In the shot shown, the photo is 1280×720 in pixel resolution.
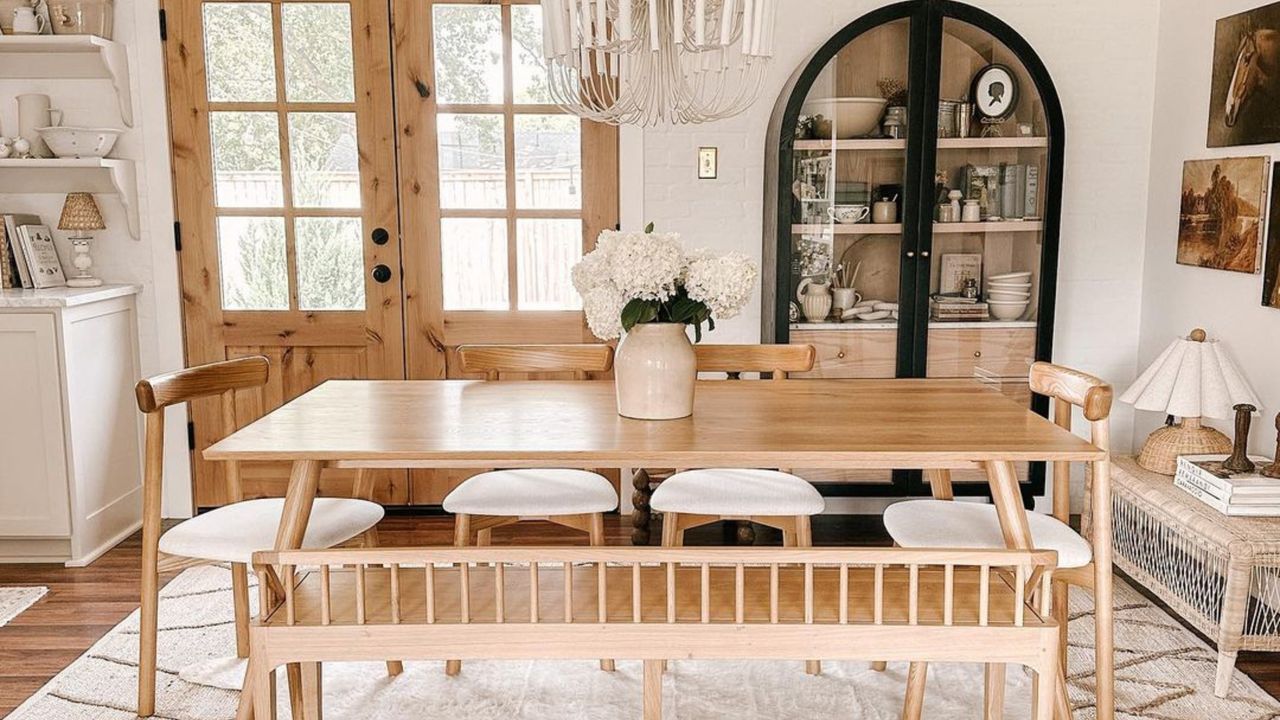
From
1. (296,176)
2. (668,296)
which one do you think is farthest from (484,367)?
(296,176)

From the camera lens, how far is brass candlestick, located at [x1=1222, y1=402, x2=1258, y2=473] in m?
2.92

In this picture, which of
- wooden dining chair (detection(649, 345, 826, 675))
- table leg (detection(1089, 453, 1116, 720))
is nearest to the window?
wooden dining chair (detection(649, 345, 826, 675))

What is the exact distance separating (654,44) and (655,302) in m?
0.55

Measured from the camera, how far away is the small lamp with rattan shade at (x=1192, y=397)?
3.21m

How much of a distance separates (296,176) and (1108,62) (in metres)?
3.10

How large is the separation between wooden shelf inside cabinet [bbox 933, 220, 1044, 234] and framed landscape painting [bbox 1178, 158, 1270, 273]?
50cm

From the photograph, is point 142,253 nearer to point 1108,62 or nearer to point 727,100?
point 727,100

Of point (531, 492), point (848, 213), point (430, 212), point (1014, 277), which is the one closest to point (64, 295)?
point (430, 212)

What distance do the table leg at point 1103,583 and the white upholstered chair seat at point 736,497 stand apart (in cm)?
65

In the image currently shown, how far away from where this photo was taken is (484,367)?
9.90 ft

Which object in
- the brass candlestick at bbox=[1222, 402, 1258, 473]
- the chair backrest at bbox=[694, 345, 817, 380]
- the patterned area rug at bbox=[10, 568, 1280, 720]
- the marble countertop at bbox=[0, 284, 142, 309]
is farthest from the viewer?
the marble countertop at bbox=[0, 284, 142, 309]

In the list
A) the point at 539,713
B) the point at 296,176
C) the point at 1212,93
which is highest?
the point at 1212,93

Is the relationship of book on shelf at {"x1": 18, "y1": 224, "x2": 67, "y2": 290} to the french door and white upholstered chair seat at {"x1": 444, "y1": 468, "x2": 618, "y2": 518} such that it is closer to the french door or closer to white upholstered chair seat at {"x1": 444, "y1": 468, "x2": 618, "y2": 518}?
the french door

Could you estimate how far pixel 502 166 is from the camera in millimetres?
4039
